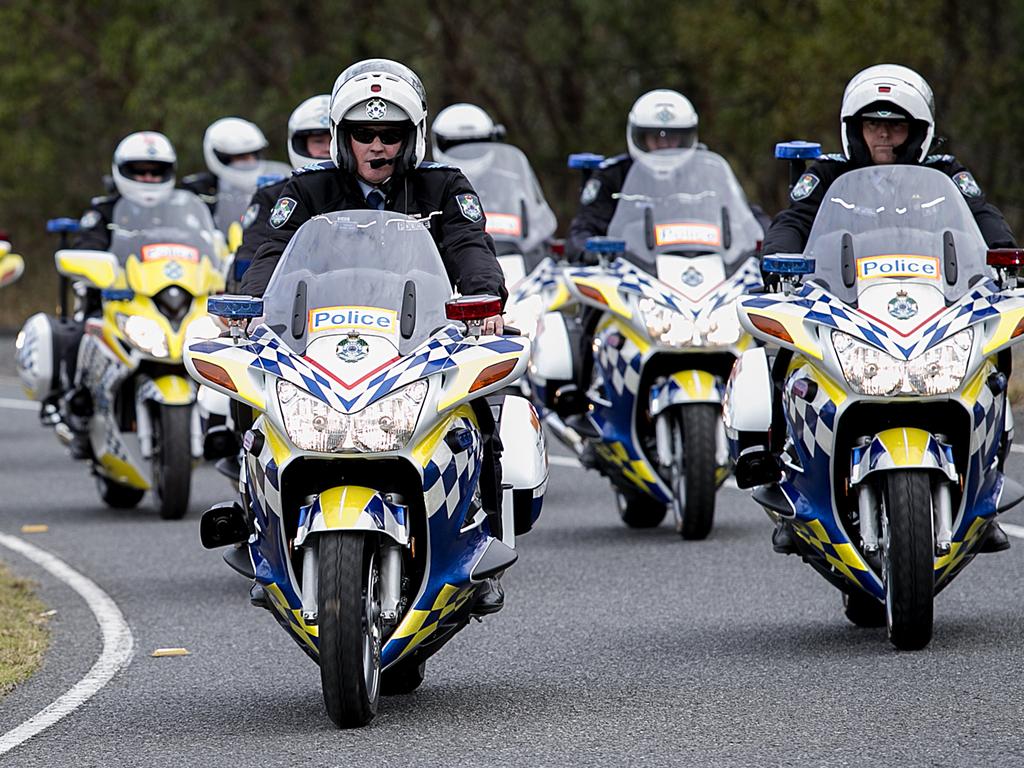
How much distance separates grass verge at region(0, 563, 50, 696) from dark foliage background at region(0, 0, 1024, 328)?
14.8m

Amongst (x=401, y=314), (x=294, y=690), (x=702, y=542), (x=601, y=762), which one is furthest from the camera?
(x=702, y=542)

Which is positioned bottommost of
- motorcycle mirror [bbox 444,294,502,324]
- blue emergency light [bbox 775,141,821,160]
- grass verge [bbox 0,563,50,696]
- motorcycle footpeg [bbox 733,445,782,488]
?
grass verge [bbox 0,563,50,696]

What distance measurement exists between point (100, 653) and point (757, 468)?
2742 mm

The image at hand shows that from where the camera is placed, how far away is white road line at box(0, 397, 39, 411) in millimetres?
23406

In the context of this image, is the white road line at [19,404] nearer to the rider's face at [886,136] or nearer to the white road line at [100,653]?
the white road line at [100,653]

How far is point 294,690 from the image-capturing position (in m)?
8.34

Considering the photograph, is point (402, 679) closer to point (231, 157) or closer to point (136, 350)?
point (136, 350)

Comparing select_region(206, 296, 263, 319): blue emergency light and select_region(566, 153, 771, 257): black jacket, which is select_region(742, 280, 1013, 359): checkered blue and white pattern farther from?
select_region(566, 153, 771, 257): black jacket

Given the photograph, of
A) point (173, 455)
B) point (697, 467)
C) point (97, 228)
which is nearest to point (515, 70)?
point (97, 228)

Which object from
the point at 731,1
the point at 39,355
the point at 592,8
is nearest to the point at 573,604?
the point at 39,355

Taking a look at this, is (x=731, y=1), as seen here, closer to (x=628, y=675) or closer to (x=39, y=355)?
(x=39, y=355)

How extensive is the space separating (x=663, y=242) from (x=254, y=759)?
242 inches

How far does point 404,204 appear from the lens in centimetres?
828

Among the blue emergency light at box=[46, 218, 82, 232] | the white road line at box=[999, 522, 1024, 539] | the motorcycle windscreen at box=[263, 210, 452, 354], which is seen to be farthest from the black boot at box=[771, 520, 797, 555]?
the blue emergency light at box=[46, 218, 82, 232]
